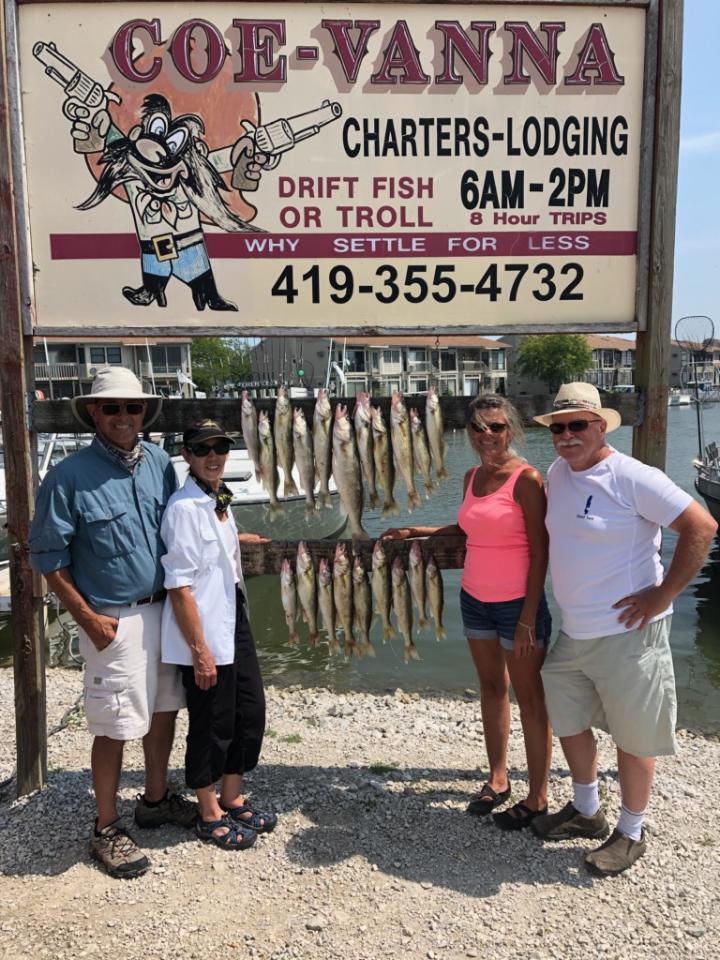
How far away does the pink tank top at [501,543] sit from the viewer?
325 centimetres

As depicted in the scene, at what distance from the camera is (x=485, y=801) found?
361 cm

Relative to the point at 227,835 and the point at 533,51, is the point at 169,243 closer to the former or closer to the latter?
the point at 533,51

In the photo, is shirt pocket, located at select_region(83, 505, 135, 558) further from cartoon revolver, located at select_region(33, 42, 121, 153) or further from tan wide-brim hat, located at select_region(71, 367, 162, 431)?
cartoon revolver, located at select_region(33, 42, 121, 153)

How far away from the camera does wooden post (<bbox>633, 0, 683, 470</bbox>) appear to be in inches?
138

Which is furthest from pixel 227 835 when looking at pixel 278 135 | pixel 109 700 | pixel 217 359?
pixel 217 359

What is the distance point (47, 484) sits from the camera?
2961mm

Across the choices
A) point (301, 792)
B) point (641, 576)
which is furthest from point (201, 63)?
point (301, 792)

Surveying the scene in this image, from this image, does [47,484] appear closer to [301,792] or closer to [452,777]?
[301,792]

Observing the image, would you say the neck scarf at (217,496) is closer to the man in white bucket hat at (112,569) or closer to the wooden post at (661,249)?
the man in white bucket hat at (112,569)

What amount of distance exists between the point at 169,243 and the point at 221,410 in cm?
92

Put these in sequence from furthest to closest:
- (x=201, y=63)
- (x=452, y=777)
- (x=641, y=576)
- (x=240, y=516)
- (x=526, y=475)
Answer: (x=240, y=516) < (x=452, y=777) < (x=201, y=63) < (x=526, y=475) < (x=641, y=576)

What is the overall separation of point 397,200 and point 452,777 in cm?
329

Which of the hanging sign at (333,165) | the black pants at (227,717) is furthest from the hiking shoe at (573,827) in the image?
the hanging sign at (333,165)

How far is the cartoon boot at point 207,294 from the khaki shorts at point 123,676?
62.2 inches
